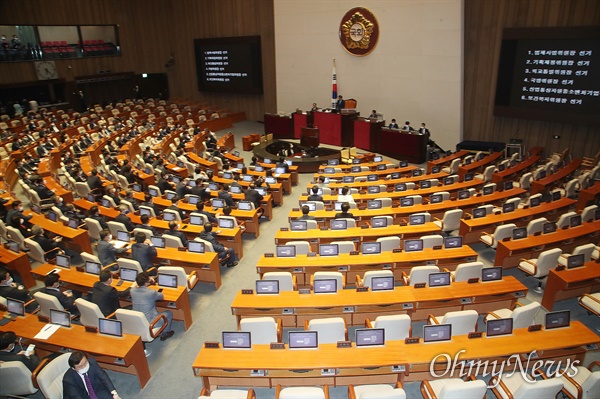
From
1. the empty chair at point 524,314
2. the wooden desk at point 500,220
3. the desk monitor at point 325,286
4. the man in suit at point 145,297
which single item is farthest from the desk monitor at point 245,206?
the empty chair at point 524,314

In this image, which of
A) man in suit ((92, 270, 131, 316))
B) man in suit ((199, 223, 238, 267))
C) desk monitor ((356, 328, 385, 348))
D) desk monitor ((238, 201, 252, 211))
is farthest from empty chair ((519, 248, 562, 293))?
man in suit ((92, 270, 131, 316))

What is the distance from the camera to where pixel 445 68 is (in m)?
18.1

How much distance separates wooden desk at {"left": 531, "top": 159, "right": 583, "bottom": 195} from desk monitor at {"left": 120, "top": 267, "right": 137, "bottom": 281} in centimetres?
1176

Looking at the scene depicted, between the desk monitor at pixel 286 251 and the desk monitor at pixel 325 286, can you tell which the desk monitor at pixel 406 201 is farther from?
the desk monitor at pixel 325 286

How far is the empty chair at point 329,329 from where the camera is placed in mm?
5801

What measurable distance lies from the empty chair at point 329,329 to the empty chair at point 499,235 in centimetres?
500

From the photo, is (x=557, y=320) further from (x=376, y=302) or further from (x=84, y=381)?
(x=84, y=381)

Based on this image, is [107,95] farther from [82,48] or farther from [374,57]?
[374,57]

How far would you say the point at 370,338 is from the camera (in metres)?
5.61

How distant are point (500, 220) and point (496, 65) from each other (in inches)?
399

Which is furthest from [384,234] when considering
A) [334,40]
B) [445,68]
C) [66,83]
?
[66,83]

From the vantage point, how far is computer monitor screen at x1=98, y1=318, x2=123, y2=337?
609 cm

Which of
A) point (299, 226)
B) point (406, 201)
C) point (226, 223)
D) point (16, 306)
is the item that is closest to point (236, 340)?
point (16, 306)

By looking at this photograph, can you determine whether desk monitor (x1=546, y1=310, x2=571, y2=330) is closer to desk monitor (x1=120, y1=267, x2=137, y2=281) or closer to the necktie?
the necktie
